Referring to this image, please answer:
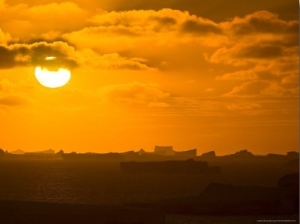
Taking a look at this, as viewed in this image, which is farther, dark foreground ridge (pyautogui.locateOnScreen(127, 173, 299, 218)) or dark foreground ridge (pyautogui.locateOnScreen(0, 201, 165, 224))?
dark foreground ridge (pyautogui.locateOnScreen(127, 173, 299, 218))

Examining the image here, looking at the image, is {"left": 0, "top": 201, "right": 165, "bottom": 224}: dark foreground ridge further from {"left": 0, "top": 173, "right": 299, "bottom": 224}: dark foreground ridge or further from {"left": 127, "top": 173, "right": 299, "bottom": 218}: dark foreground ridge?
{"left": 127, "top": 173, "right": 299, "bottom": 218}: dark foreground ridge

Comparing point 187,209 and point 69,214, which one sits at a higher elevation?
point 187,209

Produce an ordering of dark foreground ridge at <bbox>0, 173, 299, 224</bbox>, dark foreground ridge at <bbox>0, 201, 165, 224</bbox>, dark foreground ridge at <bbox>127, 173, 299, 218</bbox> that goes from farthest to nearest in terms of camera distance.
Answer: dark foreground ridge at <bbox>127, 173, 299, 218</bbox>, dark foreground ridge at <bbox>0, 173, 299, 224</bbox>, dark foreground ridge at <bbox>0, 201, 165, 224</bbox>

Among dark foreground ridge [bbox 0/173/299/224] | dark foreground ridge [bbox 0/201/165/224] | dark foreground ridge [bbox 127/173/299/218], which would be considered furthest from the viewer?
dark foreground ridge [bbox 127/173/299/218]

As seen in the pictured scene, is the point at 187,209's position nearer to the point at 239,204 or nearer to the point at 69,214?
the point at 239,204

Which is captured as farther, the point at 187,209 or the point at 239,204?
the point at 239,204

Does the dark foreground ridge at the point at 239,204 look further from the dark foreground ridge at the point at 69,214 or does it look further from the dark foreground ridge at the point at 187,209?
the dark foreground ridge at the point at 69,214

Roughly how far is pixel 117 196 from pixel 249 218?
31108 millimetres

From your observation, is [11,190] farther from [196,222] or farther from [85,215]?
[85,215]

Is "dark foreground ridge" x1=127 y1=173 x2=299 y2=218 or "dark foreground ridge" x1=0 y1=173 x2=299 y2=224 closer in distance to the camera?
"dark foreground ridge" x1=0 y1=173 x2=299 y2=224

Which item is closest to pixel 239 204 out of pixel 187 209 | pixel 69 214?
pixel 187 209

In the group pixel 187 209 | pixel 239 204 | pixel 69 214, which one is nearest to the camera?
pixel 69 214

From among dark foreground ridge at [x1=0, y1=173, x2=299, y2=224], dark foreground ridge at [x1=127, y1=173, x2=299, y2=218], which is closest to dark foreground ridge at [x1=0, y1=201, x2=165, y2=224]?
dark foreground ridge at [x1=0, y1=173, x2=299, y2=224]

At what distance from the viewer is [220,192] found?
7456 cm
